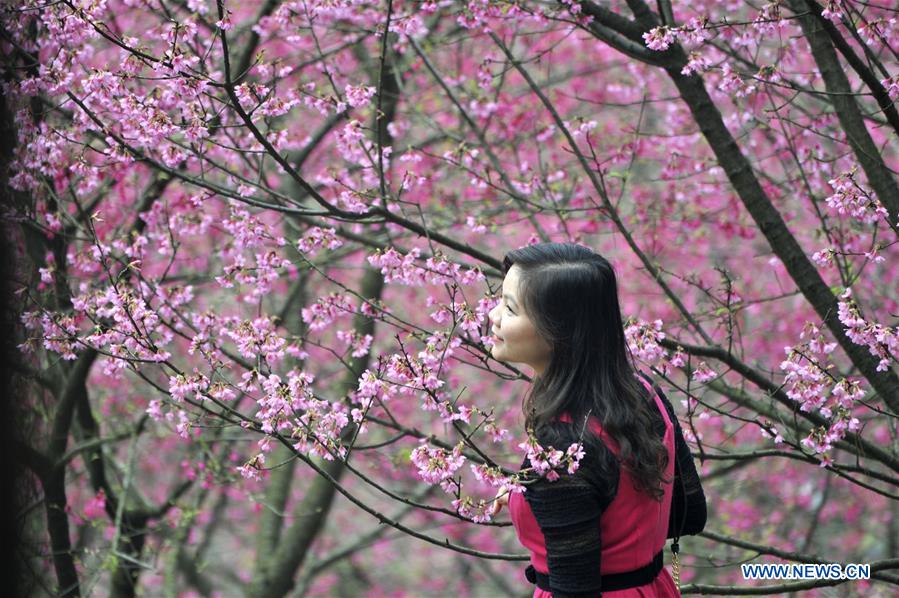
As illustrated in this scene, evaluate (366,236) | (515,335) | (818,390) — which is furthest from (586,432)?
(366,236)

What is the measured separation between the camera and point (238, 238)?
3609mm

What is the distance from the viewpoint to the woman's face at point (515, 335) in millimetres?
2449

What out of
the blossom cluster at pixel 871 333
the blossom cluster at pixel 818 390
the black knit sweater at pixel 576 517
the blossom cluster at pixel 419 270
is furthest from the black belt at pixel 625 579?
the blossom cluster at pixel 419 270

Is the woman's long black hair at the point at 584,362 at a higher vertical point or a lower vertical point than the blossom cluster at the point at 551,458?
higher

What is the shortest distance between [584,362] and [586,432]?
19 centimetres

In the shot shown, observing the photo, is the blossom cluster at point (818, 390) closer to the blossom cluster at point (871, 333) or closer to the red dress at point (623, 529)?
the blossom cluster at point (871, 333)

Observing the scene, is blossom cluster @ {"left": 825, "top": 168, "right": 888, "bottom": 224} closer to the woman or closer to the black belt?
the woman

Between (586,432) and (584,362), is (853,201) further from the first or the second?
(586,432)

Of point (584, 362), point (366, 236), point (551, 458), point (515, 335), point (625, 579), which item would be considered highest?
point (366, 236)

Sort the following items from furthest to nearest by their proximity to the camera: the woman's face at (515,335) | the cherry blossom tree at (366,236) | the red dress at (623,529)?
the cherry blossom tree at (366,236)
the woman's face at (515,335)
the red dress at (623,529)

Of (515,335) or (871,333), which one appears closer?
(515,335)

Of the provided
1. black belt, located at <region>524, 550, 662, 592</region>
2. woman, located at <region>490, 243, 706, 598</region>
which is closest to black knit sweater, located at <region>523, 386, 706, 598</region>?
woman, located at <region>490, 243, 706, 598</region>

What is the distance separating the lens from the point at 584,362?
236cm

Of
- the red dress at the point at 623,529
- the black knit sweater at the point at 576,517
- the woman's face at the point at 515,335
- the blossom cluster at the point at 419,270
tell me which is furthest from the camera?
the blossom cluster at the point at 419,270
